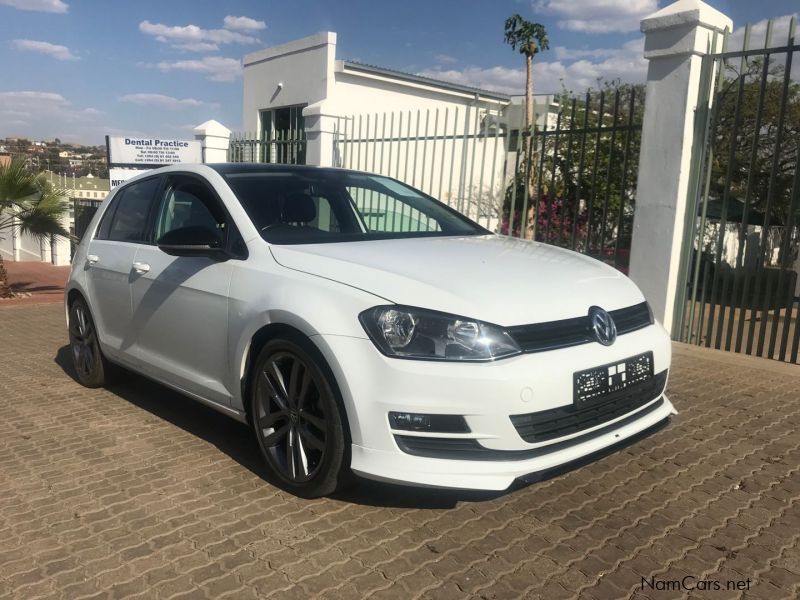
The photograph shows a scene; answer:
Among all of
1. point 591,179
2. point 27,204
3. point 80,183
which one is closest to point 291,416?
point 591,179

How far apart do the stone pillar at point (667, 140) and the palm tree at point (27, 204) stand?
30.0 ft

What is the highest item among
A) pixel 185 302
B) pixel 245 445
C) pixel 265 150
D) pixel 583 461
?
pixel 265 150

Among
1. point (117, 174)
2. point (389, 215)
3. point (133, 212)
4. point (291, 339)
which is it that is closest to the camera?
point (291, 339)

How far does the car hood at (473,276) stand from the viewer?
115 inches

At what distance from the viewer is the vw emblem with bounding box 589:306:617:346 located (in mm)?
3096

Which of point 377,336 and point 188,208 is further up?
point 188,208

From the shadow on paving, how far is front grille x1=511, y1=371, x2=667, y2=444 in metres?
0.14

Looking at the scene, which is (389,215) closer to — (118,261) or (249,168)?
(249,168)

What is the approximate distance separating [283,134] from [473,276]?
43.1 feet

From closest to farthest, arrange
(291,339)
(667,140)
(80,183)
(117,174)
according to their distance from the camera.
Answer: (291,339) < (667,140) < (117,174) < (80,183)

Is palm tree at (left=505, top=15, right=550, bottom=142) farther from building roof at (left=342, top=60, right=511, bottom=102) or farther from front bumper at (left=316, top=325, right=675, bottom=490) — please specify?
front bumper at (left=316, top=325, right=675, bottom=490)

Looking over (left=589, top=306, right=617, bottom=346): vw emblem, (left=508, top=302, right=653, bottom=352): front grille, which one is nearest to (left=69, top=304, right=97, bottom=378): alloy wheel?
(left=508, top=302, right=653, bottom=352): front grille

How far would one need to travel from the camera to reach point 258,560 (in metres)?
2.81

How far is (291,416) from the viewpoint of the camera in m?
3.28
